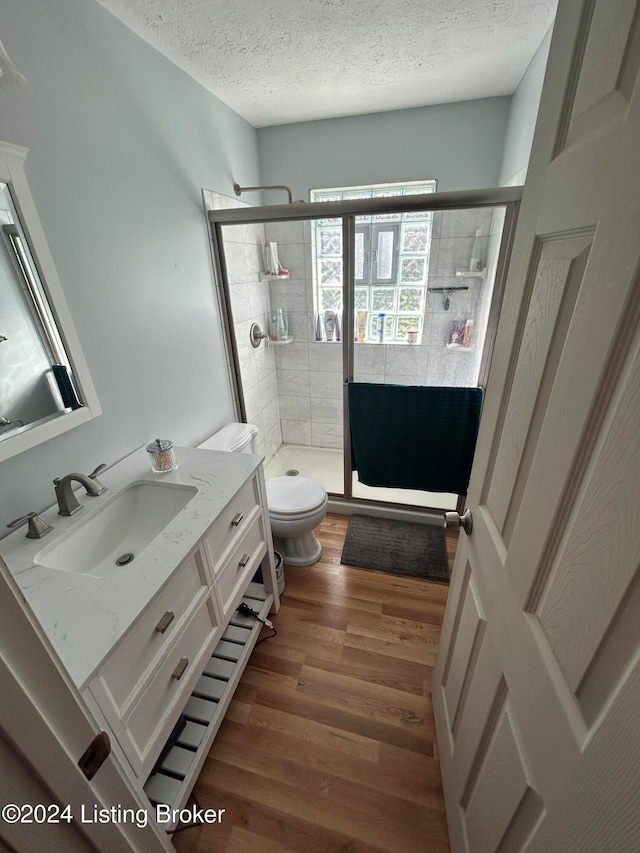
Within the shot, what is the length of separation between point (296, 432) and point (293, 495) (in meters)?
1.07

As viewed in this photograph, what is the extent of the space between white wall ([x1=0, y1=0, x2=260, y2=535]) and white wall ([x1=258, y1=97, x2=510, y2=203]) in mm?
527

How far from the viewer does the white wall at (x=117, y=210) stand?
98cm

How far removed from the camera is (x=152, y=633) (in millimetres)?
813

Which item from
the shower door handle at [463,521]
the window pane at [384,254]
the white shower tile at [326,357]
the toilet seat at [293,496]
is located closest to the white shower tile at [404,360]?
the white shower tile at [326,357]

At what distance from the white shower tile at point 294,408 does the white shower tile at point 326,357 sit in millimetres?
297

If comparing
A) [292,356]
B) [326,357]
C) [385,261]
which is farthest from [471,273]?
[292,356]

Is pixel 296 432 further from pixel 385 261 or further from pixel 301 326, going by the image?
pixel 385 261

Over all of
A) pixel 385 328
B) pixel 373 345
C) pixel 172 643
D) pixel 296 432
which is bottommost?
pixel 296 432

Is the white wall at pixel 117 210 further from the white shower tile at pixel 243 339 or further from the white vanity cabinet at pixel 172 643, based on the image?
the white vanity cabinet at pixel 172 643

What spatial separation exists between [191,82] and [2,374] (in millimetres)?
1627

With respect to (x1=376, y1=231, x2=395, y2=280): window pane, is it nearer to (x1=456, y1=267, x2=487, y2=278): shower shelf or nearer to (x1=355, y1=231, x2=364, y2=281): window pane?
(x1=355, y1=231, x2=364, y2=281): window pane

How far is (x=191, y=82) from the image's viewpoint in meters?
1.58

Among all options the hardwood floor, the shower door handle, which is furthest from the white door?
the hardwood floor

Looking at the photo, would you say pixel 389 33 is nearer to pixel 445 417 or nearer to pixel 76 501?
pixel 445 417
